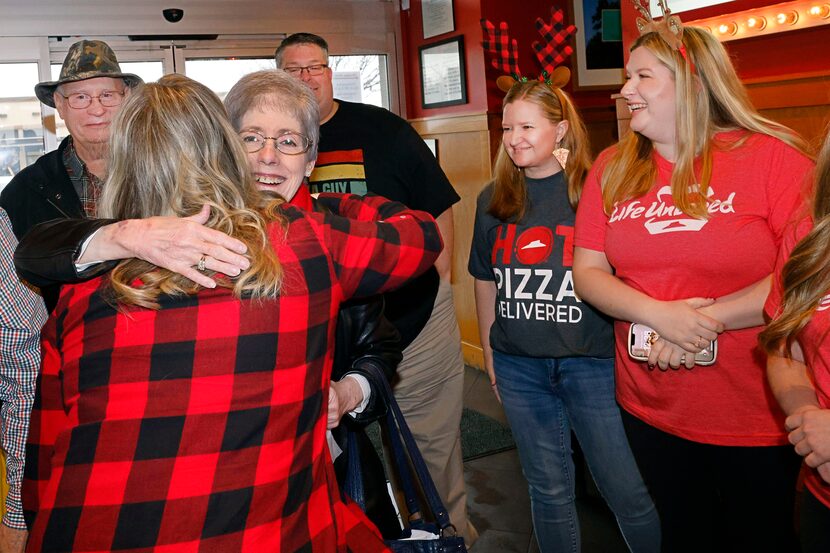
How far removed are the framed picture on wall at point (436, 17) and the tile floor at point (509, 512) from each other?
3.34 m

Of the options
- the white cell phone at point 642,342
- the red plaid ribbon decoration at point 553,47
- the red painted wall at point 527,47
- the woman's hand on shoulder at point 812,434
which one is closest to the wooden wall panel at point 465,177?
the red painted wall at point 527,47

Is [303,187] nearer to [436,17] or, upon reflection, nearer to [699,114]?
[699,114]

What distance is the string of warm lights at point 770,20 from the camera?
12.6 ft

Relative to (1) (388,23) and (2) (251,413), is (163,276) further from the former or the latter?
(1) (388,23)

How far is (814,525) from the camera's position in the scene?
4.59 ft

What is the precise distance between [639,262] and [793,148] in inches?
17.0

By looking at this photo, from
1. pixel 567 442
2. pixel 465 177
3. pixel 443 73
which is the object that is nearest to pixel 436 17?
pixel 443 73

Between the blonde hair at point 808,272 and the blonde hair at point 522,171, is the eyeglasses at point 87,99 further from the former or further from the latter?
the blonde hair at point 808,272

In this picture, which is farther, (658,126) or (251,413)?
(658,126)

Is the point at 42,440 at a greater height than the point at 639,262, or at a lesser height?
lesser

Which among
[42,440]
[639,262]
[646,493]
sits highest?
[639,262]

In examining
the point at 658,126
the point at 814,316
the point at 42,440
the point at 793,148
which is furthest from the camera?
the point at 658,126

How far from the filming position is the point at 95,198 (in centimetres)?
225

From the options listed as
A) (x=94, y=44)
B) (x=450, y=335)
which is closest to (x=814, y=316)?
(x=450, y=335)
